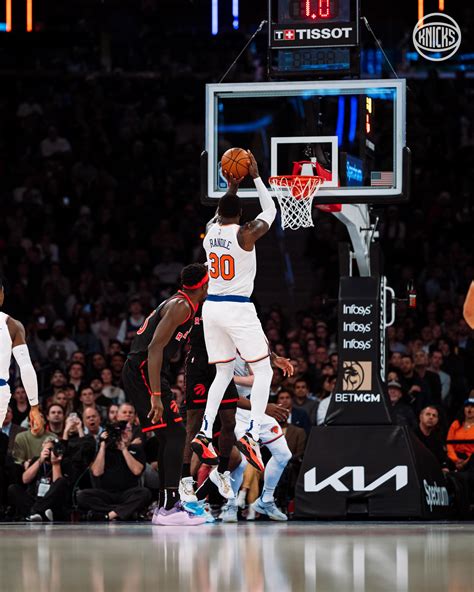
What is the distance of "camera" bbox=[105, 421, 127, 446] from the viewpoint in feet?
46.8

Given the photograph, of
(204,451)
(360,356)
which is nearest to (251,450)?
A: (204,451)

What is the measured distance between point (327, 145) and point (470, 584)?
24.6ft

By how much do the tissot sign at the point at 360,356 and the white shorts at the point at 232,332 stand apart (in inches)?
98.8

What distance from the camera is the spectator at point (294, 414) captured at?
15.7 metres

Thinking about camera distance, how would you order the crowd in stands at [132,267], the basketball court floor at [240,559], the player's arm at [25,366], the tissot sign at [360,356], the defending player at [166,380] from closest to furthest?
the basketball court floor at [240,559] → the defending player at [166,380] → the player's arm at [25,366] → the tissot sign at [360,356] → the crowd in stands at [132,267]

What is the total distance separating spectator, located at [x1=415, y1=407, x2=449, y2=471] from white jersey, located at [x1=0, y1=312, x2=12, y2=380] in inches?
218

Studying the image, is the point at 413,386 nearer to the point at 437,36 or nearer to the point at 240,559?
the point at 437,36

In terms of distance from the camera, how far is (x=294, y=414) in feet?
52.4

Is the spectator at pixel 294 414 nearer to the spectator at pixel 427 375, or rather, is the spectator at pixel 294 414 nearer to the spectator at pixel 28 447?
the spectator at pixel 427 375

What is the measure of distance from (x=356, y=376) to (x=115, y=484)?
3.05 meters

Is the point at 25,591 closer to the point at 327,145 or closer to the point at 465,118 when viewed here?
the point at 327,145

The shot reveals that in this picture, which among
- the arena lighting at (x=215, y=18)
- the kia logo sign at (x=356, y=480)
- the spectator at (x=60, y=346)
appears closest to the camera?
the kia logo sign at (x=356, y=480)

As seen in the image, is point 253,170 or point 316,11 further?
point 316,11

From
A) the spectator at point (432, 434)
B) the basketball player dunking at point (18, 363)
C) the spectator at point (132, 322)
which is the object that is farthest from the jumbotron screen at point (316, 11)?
the spectator at point (132, 322)
